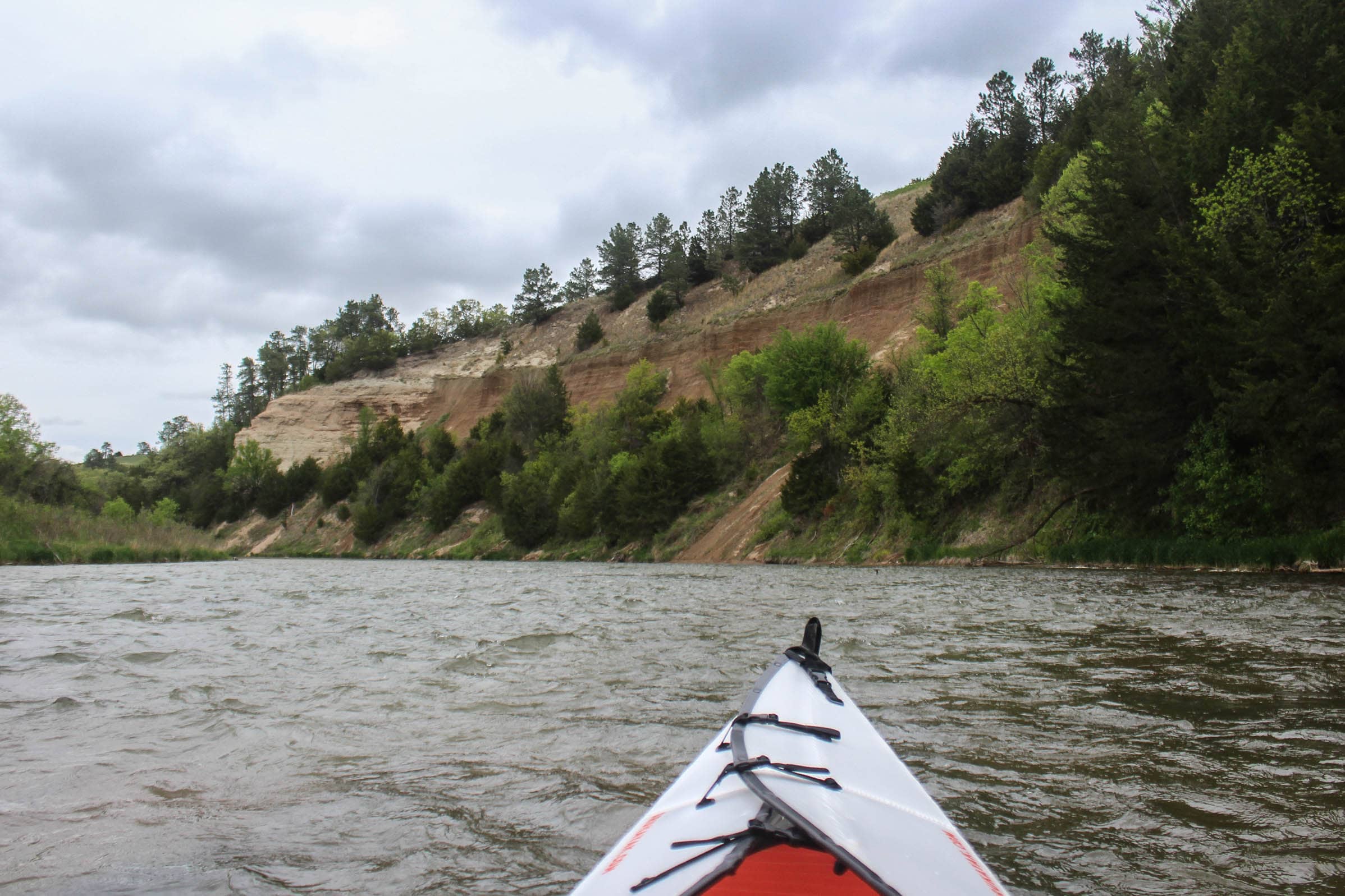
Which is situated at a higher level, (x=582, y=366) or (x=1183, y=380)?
(x=582, y=366)

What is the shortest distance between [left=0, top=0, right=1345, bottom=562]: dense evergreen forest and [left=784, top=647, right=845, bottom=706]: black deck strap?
17659 mm

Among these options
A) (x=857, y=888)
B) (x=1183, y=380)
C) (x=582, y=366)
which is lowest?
(x=857, y=888)

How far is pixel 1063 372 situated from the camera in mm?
23531

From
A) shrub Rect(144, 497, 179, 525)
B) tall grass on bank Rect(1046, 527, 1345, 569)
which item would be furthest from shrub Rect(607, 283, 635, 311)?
tall grass on bank Rect(1046, 527, 1345, 569)

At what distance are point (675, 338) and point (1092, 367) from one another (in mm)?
43337

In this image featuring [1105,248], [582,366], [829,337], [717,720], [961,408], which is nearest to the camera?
[717,720]

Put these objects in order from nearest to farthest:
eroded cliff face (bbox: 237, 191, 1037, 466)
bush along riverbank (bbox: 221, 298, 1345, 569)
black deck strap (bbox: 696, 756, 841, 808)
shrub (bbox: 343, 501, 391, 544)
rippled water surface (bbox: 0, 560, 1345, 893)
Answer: black deck strap (bbox: 696, 756, 841, 808) < rippled water surface (bbox: 0, 560, 1345, 893) < bush along riverbank (bbox: 221, 298, 1345, 569) < eroded cliff face (bbox: 237, 191, 1037, 466) < shrub (bbox: 343, 501, 391, 544)

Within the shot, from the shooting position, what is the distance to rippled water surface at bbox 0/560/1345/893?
380 centimetres

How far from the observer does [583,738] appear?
6031 millimetres

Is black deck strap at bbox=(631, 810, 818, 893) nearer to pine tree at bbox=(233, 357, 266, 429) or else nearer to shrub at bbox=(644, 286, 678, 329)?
shrub at bbox=(644, 286, 678, 329)

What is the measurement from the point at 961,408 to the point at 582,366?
→ 4644cm

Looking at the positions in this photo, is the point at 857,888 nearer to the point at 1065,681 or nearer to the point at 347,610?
the point at 1065,681

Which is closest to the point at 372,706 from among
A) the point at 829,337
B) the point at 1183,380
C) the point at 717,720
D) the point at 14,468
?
the point at 717,720

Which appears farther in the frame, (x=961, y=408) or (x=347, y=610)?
(x=961, y=408)
